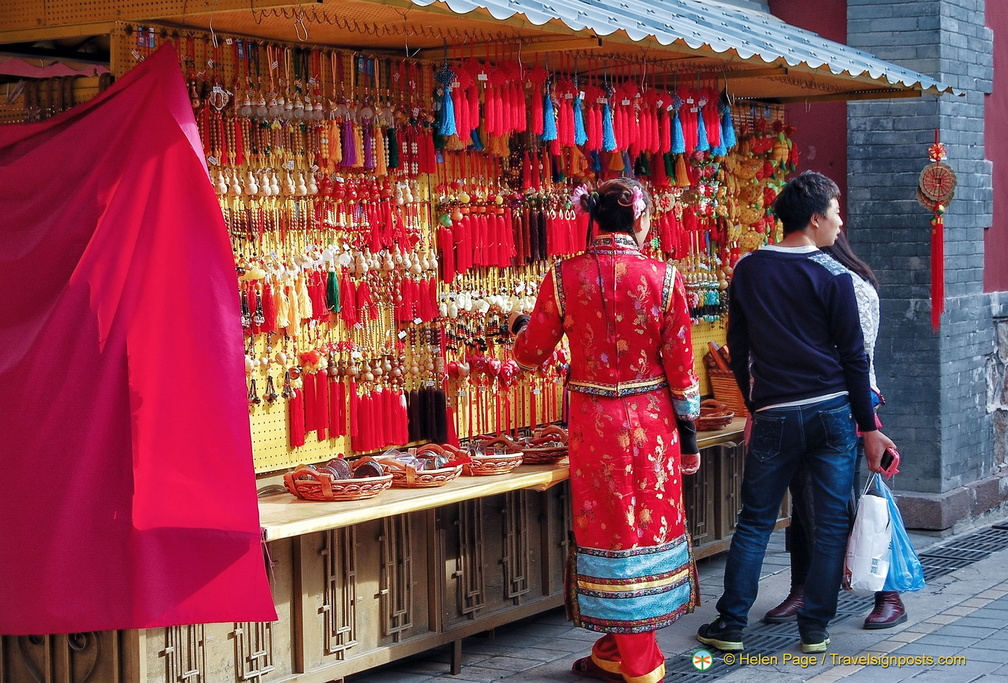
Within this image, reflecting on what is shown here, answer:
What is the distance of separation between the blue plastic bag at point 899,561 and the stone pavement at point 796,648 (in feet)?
0.87

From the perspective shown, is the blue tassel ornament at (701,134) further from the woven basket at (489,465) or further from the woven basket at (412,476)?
the woven basket at (412,476)

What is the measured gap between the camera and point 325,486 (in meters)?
4.92

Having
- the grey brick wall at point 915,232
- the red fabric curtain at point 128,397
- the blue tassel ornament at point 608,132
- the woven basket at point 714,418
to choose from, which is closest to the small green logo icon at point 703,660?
the woven basket at point 714,418

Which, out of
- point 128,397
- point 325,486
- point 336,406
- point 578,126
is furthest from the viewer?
point 578,126

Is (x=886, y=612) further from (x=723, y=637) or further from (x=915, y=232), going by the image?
(x=915, y=232)

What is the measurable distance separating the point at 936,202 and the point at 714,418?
246 centimetres

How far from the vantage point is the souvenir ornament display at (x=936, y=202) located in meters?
8.27

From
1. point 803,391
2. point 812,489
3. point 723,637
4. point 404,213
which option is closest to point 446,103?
point 404,213

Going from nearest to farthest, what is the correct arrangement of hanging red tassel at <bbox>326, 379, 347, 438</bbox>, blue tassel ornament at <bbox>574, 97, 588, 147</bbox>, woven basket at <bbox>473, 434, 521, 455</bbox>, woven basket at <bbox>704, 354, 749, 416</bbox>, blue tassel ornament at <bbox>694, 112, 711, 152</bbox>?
hanging red tassel at <bbox>326, 379, 347, 438</bbox> < woven basket at <bbox>473, 434, 521, 455</bbox> < blue tassel ornament at <bbox>574, 97, 588, 147</bbox> < blue tassel ornament at <bbox>694, 112, 711, 152</bbox> < woven basket at <bbox>704, 354, 749, 416</bbox>

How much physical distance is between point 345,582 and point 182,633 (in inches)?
30.1

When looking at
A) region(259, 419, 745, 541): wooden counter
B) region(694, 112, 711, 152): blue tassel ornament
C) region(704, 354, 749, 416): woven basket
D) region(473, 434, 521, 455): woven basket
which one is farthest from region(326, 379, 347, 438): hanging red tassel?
region(704, 354, 749, 416): woven basket

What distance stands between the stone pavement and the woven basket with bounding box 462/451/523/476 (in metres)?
0.82

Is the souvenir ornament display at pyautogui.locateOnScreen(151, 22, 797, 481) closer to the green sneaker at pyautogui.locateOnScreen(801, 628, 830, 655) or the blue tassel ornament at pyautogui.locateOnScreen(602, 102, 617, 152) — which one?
the blue tassel ornament at pyautogui.locateOnScreen(602, 102, 617, 152)

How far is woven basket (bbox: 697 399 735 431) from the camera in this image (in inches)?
270
